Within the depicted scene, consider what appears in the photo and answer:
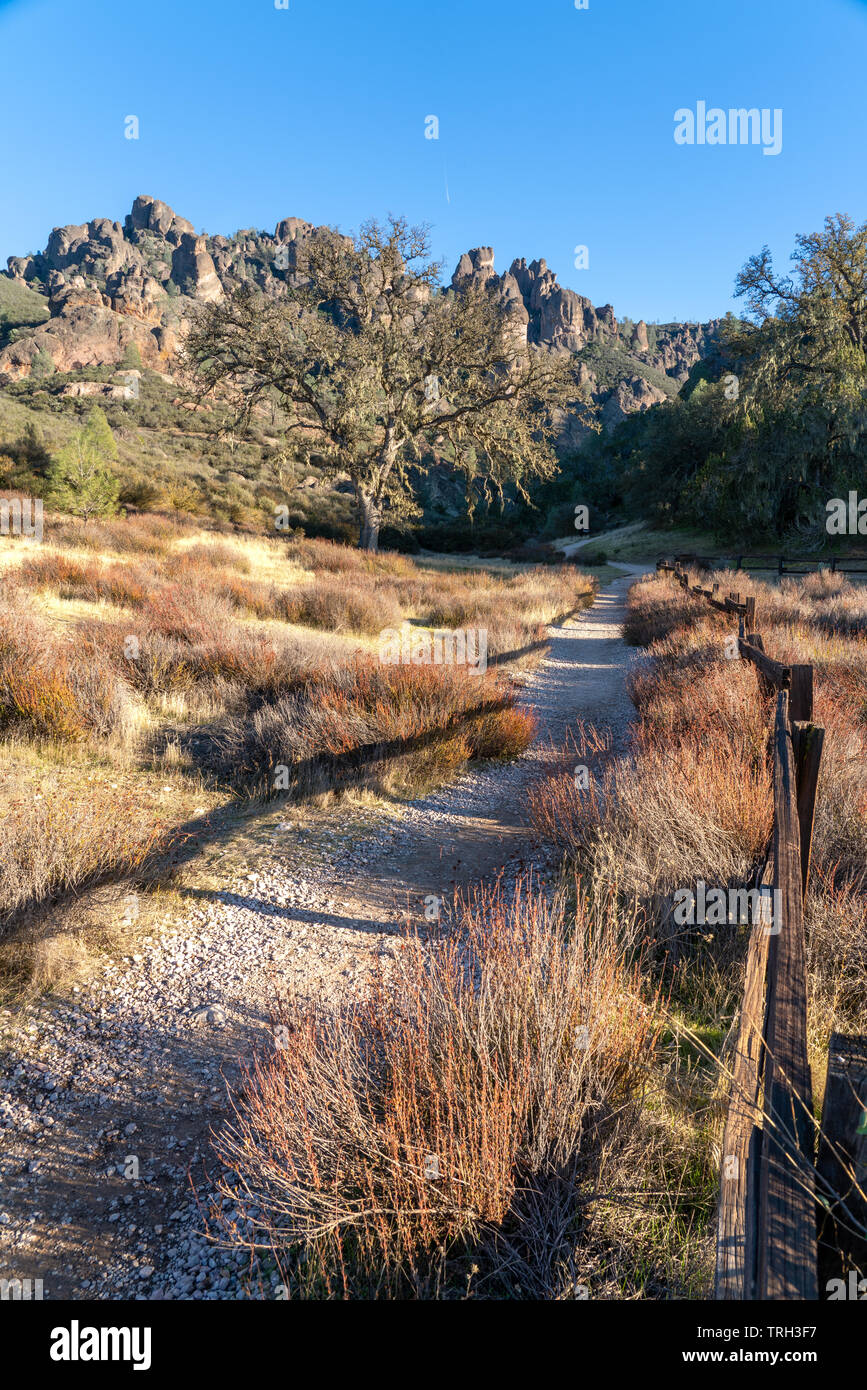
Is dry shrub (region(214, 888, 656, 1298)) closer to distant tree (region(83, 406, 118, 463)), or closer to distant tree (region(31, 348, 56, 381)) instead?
distant tree (region(83, 406, 118, 463))

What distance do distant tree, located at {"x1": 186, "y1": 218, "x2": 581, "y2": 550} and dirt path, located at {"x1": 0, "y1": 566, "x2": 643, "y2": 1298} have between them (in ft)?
61.4

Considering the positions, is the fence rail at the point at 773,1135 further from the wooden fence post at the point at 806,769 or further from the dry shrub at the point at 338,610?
the dry shrub at the point at 338,610

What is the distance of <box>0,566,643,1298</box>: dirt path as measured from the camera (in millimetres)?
1841

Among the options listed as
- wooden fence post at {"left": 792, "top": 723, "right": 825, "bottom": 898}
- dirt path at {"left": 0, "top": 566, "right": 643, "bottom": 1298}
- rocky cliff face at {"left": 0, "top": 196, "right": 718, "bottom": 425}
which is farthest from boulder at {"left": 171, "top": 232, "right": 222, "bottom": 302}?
wooden fence post at {"left": 792, "top": 723, "right": 825, "bottom": 898}

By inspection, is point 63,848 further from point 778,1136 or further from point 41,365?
point 41,365

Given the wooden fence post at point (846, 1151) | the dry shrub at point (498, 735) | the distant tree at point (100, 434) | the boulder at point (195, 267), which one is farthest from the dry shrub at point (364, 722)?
the boulder at point (195, 267)

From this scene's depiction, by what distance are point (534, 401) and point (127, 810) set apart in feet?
76.9

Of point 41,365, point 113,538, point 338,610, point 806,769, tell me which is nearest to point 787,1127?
point 806,769

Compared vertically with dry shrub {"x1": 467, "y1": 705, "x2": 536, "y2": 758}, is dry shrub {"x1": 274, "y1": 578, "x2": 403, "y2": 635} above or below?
above

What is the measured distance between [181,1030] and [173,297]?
128 metres

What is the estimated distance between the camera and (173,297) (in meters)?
105

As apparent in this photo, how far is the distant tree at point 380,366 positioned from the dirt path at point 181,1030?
1871 centimetres

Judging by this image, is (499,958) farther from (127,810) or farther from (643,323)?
(643,323)
